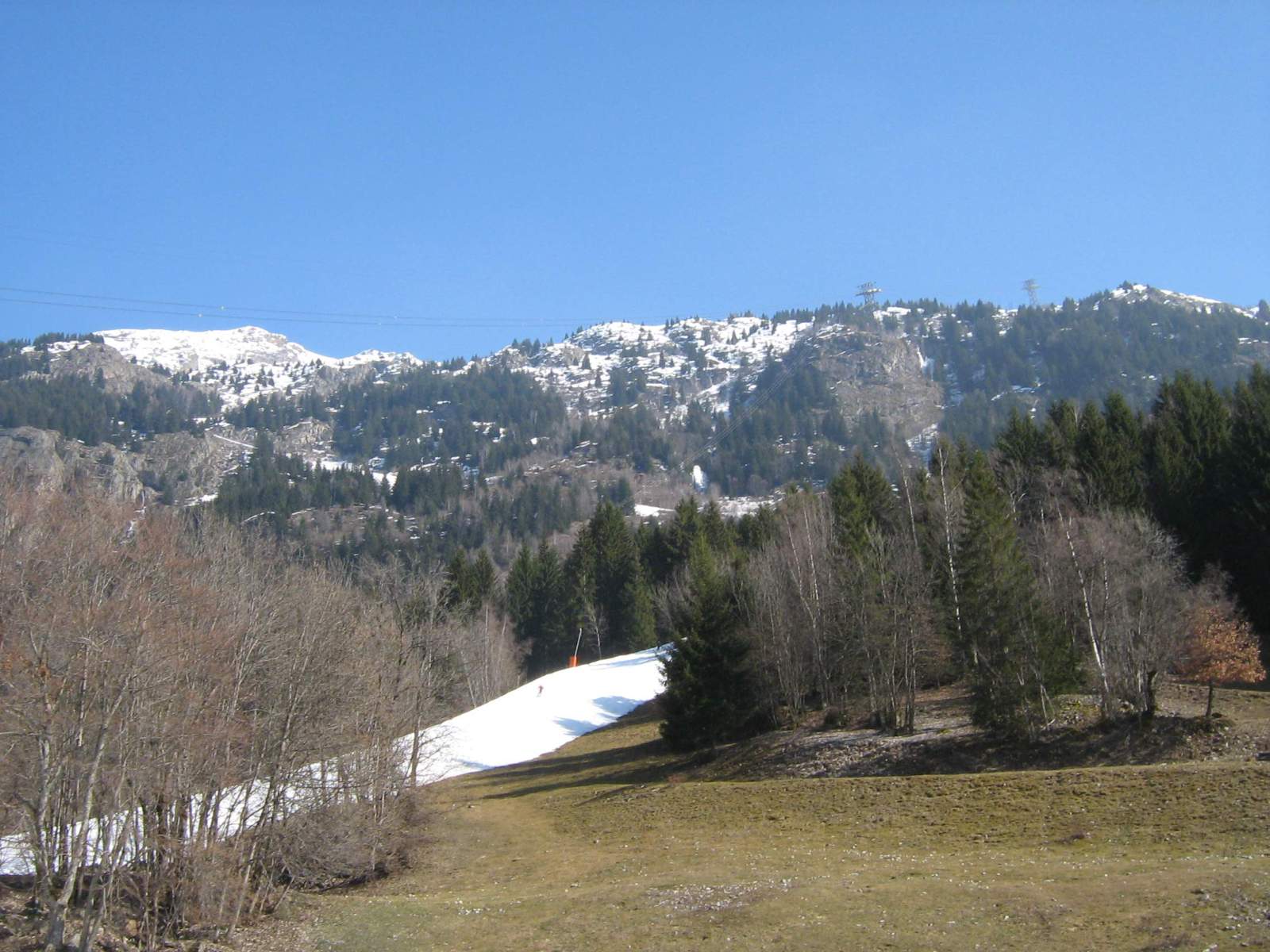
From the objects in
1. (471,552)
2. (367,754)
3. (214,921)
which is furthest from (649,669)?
(471,552)

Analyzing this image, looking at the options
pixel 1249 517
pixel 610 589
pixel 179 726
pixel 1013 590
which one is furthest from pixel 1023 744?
pixel 610 589

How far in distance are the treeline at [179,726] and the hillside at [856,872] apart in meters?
2.12

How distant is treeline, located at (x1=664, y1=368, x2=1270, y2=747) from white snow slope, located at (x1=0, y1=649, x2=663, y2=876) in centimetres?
597

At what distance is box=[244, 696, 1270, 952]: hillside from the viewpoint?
16.6 metres

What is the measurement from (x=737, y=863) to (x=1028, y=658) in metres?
14.6

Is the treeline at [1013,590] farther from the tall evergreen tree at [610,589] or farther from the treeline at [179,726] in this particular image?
the tall evergreen tree at [610,589]

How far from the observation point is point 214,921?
21953mm

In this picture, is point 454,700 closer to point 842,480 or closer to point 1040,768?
point 842,480

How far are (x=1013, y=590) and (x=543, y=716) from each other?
36.2 meters

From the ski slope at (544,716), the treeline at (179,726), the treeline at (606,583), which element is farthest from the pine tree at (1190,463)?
the treeline at (179,726)

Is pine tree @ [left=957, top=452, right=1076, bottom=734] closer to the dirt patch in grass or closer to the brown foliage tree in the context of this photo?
the dirt patch in grass

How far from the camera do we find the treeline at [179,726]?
19438 mm

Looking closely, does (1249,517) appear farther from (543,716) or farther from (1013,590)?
(543,716)

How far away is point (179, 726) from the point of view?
70.9 ft
